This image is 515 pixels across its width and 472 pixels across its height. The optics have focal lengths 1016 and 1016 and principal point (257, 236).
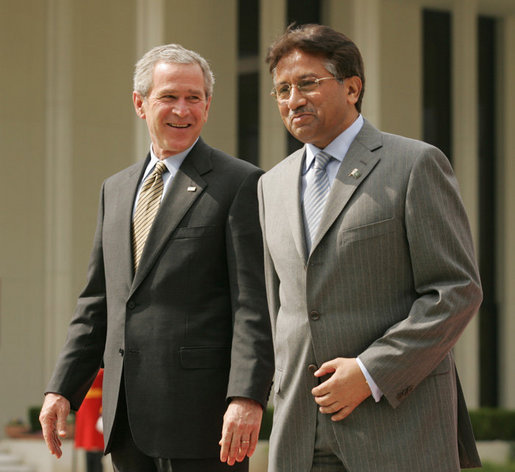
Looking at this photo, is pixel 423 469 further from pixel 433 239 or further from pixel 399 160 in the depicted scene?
pixel 399 160

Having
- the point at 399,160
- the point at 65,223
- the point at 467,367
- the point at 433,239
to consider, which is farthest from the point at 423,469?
the point at 467,367

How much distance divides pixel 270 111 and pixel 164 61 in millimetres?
15401

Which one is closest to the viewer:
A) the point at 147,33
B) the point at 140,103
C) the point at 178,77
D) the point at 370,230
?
the point at 370,230

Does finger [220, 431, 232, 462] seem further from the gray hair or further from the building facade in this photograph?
the building facade

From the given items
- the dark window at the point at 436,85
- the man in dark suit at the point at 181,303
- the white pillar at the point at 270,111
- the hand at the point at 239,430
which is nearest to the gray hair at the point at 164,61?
the man in dark suit at the point at 181,303

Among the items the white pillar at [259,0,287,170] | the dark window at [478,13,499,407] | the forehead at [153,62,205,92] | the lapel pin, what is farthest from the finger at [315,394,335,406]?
the dark window at [478,13,499,407]

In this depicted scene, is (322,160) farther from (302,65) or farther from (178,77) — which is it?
(178,77)

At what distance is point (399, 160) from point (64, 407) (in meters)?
1.66

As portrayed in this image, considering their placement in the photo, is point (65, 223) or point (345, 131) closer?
point (345, 131)

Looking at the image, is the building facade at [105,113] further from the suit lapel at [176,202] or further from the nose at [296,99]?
the nose at [296,99]

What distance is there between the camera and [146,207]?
3.78 metres

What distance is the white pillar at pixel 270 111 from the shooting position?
1888 cm

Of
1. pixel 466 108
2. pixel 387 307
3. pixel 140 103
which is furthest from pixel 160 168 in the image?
pixel 466 108

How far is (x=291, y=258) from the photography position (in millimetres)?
3135
